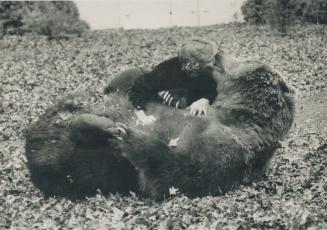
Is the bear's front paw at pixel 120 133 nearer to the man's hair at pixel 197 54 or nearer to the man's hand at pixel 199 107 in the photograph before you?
the man's hand at pixel 199 107

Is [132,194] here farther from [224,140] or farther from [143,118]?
[224,140]

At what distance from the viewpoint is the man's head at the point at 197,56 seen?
4.75 metres

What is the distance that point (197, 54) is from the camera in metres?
4.74

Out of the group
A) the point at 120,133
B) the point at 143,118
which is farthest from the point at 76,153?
the point at 143,118

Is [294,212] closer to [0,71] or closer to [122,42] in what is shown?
[0,71]

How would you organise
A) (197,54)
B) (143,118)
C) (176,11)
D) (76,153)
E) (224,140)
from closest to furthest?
(224,140) → (197,54) → (76,153) → (143,118) → (176,11)

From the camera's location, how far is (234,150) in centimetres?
459

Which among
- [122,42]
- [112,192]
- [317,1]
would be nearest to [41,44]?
[122,42]

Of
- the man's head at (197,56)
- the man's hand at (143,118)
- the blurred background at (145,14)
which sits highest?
the blurred background at (145,14)

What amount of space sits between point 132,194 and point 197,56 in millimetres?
1485

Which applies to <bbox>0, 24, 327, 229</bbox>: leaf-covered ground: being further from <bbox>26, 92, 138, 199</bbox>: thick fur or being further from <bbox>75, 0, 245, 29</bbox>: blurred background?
<bbox>75, 0, 245, 29</bbox>: blurred background

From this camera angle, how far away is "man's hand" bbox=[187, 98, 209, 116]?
486 centimetres

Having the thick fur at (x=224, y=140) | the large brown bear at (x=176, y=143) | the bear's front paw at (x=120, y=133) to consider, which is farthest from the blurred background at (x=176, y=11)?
the bear's front paw at (x=120, y=133)

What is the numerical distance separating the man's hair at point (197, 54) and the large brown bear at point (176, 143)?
145 millimetres
